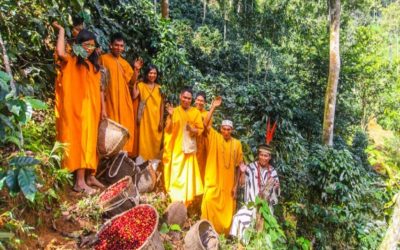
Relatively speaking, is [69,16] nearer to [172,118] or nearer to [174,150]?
[172,118]

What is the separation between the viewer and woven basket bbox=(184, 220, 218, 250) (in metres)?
3.72

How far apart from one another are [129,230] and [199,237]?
780mm

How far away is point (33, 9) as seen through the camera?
419cm

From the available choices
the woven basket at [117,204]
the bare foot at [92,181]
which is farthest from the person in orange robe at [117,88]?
the woven basket at [117,204]

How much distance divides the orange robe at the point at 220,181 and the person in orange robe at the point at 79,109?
1.44 meters

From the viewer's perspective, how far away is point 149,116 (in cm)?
532

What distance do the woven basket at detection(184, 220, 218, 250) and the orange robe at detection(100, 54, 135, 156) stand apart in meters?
Result: 1.52

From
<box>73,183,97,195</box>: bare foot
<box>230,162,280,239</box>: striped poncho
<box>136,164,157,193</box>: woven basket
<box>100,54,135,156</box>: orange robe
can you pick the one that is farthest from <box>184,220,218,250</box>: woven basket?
<box>100,54,135,156</box>: orange robe

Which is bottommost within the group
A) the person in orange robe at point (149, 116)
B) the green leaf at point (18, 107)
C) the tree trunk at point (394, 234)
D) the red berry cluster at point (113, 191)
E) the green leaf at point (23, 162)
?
the tree trunk at point (394, 234)

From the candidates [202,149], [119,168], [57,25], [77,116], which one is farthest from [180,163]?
[57,25]

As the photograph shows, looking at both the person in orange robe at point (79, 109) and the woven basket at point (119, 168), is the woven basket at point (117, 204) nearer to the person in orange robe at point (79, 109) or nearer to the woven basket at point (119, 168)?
the person in orange robe at point (79, 109)

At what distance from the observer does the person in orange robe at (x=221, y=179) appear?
4.82 m

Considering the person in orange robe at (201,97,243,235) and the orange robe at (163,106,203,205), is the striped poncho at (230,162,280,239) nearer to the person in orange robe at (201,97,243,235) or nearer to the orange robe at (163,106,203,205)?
the person in orange robe at (201,97,243,235)

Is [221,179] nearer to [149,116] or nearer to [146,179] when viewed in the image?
[146,179]
